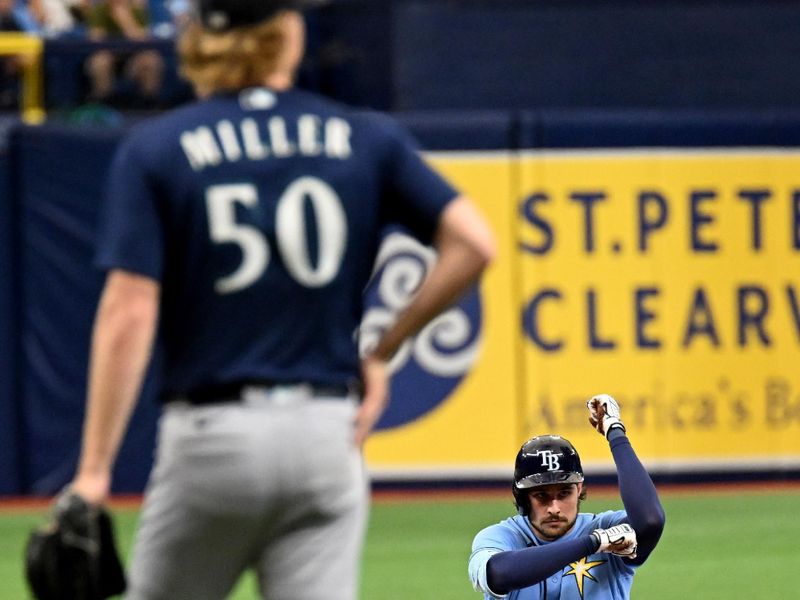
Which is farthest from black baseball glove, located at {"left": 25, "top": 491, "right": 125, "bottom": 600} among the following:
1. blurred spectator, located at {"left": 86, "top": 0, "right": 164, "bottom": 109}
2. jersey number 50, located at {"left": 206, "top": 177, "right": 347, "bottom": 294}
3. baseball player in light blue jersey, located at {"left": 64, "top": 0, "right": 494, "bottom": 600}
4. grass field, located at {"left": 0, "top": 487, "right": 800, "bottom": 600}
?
blurred spectator, located at {"left": 86, "top": 0, "right": 164, "bottom": 109}

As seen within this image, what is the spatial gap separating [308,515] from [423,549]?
682 cm

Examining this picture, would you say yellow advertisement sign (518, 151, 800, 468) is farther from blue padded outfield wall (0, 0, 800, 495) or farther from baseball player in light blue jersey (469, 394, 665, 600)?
baseball player in light blue jersey (469, 394, 665, 600)

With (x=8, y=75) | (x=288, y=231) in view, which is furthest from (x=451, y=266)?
(x=8, y=75)

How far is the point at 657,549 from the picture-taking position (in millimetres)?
9938

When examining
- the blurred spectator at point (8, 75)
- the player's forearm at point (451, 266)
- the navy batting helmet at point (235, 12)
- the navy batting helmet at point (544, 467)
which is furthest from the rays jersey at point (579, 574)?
the blurred spectator at point (8, 75)

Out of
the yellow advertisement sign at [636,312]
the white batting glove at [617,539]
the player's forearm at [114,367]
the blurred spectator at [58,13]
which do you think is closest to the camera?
the player's forearm at [114,367]

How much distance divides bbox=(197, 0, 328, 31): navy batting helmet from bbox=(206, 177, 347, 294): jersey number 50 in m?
0.31

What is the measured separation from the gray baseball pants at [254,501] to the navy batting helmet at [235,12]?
683 mm

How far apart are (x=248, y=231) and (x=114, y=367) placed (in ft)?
1.13

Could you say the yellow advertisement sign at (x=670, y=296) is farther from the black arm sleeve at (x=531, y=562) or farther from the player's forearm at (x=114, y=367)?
the player's forearm at (x=114, y=367)

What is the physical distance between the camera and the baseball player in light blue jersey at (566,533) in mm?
4898

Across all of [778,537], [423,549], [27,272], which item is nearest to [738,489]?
[778,537]

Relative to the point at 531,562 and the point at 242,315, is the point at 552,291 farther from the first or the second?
the point at 242,315

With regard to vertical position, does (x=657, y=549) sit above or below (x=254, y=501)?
below
